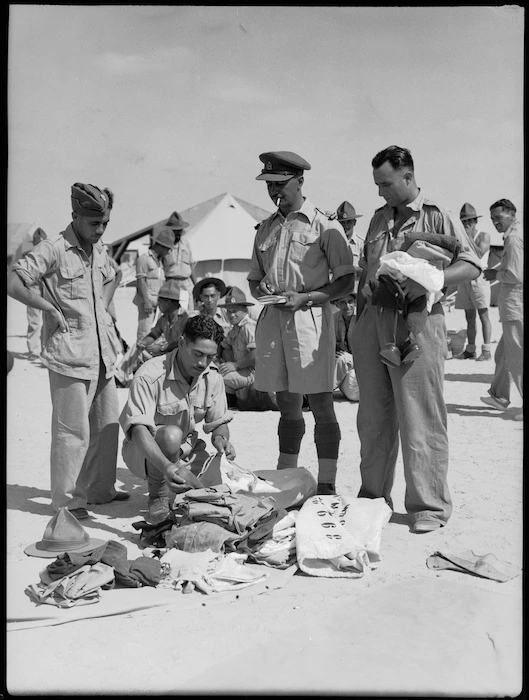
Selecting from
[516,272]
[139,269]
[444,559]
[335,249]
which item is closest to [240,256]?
[139,269]

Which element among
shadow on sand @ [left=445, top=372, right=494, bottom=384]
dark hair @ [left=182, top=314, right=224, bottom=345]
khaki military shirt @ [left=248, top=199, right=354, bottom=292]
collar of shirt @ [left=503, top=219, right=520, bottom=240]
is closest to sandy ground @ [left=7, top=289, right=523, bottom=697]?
dark hair @ [left=182, top=314, right=224, bottom=345]

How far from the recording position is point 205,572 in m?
4.01

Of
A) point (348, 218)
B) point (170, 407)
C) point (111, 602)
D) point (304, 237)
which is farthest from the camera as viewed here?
point (348, 218)

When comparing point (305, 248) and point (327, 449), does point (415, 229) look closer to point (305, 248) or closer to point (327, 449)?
point (305, 248)

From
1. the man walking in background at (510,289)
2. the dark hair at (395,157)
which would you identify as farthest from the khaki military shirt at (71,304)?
the man walking in background at (510,289)

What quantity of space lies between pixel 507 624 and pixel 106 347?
2712mm

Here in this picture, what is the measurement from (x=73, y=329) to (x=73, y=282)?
0.88 ft

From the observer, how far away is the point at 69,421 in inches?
195

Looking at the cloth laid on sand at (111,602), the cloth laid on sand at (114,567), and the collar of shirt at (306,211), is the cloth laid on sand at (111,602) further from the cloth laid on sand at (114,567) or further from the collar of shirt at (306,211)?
the collar of shirt at (306,211)

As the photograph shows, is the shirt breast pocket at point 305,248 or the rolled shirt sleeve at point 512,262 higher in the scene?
the rolled shirt sleeve at point 512,262

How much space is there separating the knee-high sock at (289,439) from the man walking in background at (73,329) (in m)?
1.11

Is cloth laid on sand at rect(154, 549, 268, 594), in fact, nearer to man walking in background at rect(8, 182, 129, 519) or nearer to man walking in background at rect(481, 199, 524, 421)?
man walking in background at rect(8, 182, 129, 519)

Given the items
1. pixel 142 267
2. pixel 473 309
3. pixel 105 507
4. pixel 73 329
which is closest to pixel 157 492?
pixel 105 507

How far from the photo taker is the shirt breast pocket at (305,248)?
16.7 feet
